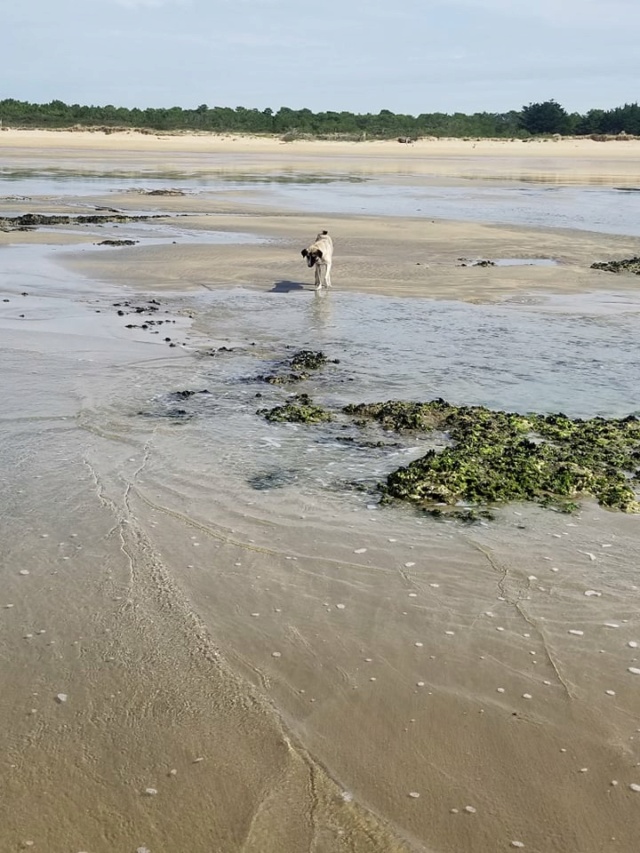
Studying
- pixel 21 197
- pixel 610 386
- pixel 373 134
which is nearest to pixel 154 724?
pixel 610 386

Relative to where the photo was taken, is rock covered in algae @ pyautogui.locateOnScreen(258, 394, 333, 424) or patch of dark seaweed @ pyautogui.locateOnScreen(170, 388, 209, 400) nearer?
rock covered in algae @ pyautogui.locateOnScreen(258, 394, 333, 424)

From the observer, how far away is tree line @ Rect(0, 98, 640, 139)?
300 feet

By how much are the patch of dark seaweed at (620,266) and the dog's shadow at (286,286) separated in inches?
239

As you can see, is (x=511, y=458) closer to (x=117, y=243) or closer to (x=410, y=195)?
(x=117, y=243)

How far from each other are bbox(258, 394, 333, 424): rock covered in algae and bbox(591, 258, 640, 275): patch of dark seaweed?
1071 centimetres

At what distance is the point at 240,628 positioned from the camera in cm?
446

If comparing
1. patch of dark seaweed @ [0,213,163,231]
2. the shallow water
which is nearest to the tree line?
the shallow water

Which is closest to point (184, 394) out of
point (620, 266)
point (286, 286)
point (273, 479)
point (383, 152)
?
point (273, 479)

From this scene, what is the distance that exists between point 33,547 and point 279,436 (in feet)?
8.52

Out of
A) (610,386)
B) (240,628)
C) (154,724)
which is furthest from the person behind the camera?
(610,386)

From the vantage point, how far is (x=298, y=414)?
7.88 meters

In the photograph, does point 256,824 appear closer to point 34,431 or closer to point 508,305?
point 34,431

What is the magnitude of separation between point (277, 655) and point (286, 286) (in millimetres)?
11134

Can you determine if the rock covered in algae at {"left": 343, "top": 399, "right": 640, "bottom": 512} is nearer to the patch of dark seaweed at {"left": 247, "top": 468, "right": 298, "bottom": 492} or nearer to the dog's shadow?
the patch of dark seaweed at {"left": 247, "top": 468, "right": 298, "bottom": 492}
